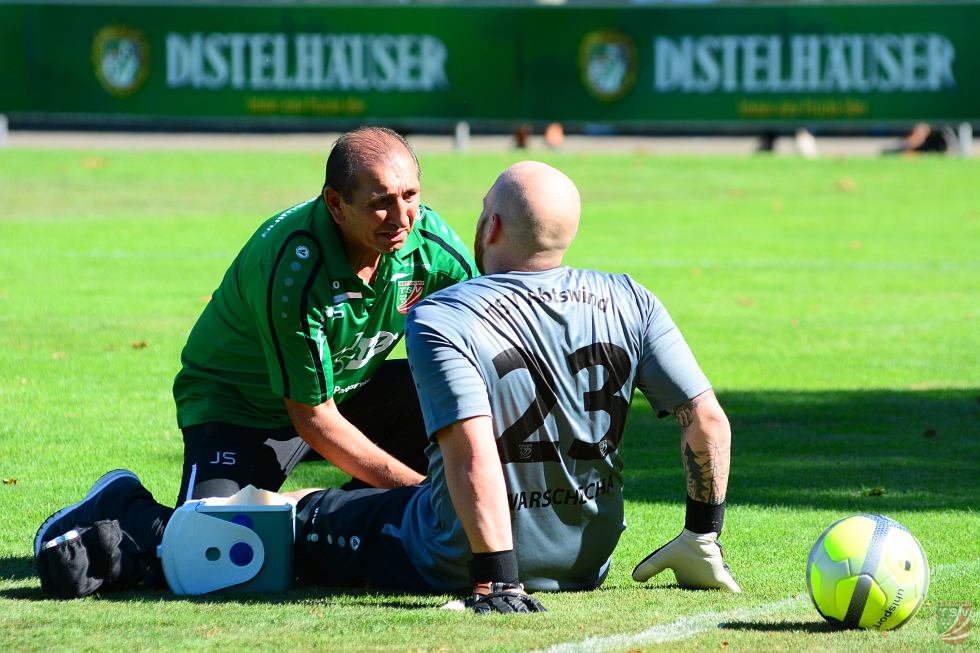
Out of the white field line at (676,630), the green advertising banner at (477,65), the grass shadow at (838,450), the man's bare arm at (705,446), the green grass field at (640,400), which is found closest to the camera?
the white field line at (676,630)

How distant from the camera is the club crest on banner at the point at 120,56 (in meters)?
28.0

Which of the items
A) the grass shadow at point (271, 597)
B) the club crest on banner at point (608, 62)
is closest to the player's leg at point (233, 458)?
the grass shadow at point (271, 597)

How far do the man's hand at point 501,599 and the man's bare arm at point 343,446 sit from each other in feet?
2.77

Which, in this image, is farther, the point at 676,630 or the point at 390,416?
the point at 390,416

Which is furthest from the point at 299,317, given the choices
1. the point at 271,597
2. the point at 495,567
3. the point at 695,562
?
the point at 695,562

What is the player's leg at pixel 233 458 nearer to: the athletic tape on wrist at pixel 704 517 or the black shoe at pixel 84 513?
the black shoe at pixel 84 513

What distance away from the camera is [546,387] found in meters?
5.15

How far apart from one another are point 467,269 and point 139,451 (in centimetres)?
268

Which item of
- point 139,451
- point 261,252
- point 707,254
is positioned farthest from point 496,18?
point 261,252

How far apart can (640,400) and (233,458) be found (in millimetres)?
4470

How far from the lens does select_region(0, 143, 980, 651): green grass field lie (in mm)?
5086

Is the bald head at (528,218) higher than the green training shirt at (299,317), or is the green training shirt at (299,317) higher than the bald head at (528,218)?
the bald head at (528,218)

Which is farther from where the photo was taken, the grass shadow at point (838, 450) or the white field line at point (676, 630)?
the grass shadow at point (838, 450)

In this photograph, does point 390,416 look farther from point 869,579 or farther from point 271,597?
point 869,579
